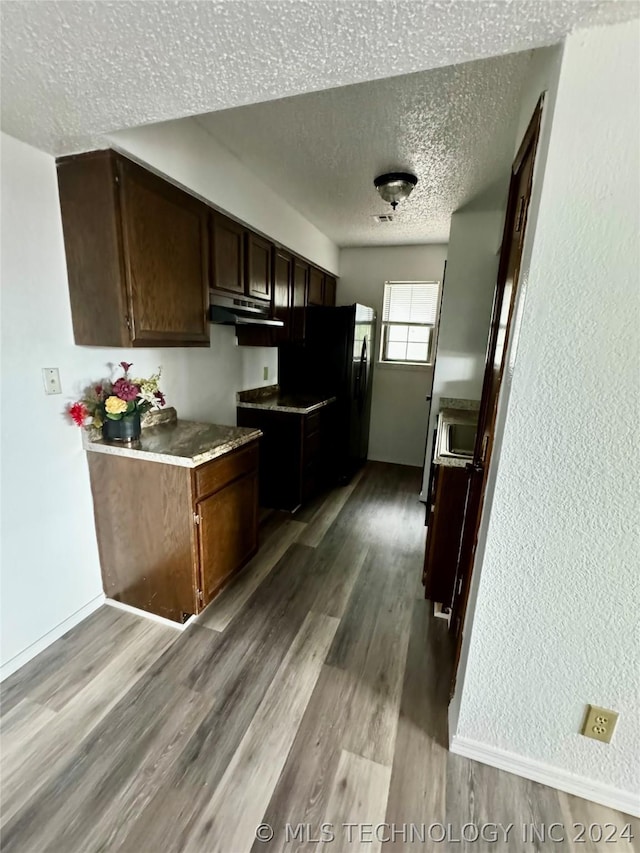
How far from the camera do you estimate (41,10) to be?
861 mm

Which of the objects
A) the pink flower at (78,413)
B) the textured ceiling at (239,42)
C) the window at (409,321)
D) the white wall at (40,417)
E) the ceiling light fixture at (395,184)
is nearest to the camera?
the textured ceiling at (239,42)

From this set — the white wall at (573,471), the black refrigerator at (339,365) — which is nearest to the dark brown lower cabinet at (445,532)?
the white wall at (573,471)

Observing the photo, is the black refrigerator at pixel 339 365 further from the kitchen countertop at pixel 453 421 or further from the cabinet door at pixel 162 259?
the cabinet door at pixel 162 259

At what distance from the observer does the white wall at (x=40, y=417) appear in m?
1.50

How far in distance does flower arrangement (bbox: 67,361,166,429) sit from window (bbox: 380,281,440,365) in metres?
3.04

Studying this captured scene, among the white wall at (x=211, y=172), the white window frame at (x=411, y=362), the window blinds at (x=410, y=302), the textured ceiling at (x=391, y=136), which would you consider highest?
the textured ceiling at (x=391, y=136)

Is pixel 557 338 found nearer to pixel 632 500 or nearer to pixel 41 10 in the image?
pixel 632 500

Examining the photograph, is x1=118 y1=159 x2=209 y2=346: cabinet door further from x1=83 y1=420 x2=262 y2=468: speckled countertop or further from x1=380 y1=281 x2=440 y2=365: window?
x1=380 y1=281 x2=440 y2=365: window

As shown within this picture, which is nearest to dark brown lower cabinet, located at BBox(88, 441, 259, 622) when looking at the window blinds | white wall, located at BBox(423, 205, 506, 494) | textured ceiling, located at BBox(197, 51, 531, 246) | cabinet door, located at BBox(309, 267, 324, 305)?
textured ceiling, located at BBox(197, 51, 531, 246)

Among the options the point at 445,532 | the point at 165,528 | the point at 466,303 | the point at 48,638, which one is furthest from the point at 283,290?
the point at 48,638

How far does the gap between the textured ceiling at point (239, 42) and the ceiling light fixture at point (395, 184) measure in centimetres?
146

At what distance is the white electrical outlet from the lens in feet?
5.40

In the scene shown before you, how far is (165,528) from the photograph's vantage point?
1.81 metres

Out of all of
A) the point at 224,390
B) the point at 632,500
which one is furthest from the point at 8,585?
the point at 632,500
